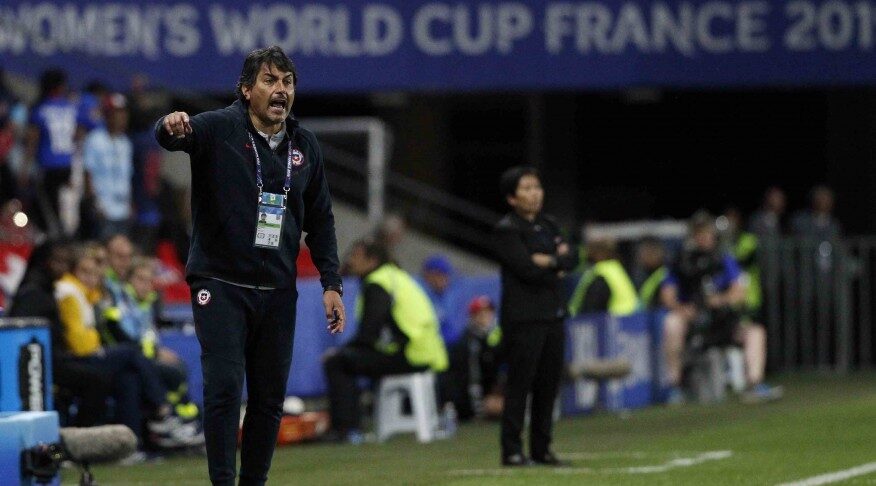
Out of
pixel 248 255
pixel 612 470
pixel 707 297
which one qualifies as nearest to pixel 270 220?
pixel 248 255

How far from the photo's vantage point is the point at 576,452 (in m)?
13.3

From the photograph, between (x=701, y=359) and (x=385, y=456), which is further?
(x=701, y=359)

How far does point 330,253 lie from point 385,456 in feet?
16.9

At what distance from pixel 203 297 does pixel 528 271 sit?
166 inches

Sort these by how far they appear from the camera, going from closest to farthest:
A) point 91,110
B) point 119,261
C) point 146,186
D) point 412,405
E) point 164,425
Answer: point 164,425 < point 119,261 < point 412,405 < point 91,110 < point 146,186

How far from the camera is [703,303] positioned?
63.5ft

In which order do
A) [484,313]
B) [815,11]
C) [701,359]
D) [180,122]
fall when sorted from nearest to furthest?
[180,122] < [484,313] < [701,359] < [815,11]

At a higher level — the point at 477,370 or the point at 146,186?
the point at 146,186

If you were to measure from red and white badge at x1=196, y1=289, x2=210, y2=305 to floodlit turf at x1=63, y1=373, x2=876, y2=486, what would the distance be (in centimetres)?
284

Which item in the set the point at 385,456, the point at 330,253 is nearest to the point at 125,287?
the point at 385,456

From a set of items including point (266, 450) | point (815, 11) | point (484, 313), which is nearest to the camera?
point (266, 450)

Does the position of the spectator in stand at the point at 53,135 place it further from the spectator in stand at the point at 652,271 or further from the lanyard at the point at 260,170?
the lanyard at the point at 260,170

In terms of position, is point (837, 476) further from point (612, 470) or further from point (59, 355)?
point (59, 355)

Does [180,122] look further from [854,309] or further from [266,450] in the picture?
[854,309]
